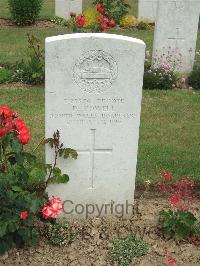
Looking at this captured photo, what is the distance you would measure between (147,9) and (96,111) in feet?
34.9

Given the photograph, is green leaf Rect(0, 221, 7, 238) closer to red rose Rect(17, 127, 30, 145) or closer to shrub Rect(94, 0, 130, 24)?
red rose Rect(17, 127, 30, 145)

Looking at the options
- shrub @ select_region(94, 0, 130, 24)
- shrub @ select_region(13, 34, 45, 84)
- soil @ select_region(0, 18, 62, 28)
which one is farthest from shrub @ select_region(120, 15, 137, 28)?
shrub @ select_region(13, 34, 45, 84)

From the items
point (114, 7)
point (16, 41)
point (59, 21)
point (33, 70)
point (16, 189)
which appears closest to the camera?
point (16, 189)

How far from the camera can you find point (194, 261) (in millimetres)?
3939

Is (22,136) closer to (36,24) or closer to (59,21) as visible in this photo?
(36,24)

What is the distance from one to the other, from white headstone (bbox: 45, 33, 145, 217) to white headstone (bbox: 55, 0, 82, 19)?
10.5 metres

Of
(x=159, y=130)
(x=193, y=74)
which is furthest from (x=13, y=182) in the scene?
(x=193, y=74)

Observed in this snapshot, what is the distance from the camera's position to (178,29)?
8.78 metres

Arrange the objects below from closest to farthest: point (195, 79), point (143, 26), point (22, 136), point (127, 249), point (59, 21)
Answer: point (22, 136), point (127, 249), point (195, 79), point (143, 26), point (59, 21)

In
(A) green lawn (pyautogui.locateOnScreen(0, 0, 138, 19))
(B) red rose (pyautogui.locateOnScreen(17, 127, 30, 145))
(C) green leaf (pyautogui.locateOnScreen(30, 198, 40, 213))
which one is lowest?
(C) green leaf (pyautogui.locateOnScreen(30, 198, 40, 213))

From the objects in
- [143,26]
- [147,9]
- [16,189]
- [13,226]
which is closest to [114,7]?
[143,26]

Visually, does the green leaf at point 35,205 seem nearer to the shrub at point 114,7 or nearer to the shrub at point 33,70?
the shrub at point 33,70

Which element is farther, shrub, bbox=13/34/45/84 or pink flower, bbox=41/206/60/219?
shrub, bbox=13/34/45/84

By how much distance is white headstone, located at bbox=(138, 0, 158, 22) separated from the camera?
14.0 metres
